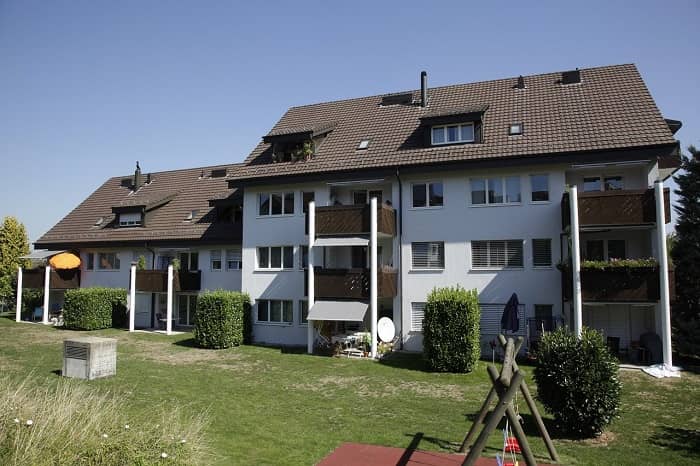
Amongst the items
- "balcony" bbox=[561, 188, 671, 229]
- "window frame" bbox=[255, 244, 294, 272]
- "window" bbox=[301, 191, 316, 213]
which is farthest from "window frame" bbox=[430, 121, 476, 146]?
"window frame" bbox=[255, 244, 294, 272]

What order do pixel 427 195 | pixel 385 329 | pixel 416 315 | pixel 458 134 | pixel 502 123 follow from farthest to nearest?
pixel 502 123 < pixel 458 134 < pixel 427 195 < pixel 416 315 < pixel 385 329

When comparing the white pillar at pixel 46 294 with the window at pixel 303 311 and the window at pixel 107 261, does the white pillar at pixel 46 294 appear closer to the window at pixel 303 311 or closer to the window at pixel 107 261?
the window at pixel 107 261

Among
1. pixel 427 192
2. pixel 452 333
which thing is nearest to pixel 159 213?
pixel 427 192

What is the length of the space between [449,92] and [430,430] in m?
21.2

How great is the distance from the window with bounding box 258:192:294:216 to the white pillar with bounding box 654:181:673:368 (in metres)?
16.3

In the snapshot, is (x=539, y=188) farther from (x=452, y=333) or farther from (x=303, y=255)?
(x=303, y=255)

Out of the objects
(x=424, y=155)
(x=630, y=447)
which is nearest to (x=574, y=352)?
(x=630, y=447)

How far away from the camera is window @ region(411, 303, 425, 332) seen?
2341cm

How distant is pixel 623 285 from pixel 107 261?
30.4 meters

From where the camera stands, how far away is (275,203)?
89.0 feet

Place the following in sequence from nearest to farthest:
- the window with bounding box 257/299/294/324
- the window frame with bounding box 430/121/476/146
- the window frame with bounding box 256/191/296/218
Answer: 1. the window frame with bounding box 430/121/476/146
2. the window with bounding box 257/299/294/324
3. the window frame with bounding box 256/191/296/218

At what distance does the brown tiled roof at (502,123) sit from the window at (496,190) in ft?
3.81

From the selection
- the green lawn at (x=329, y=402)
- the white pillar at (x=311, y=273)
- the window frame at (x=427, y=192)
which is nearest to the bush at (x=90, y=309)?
the green lawn at (x=329, y=402)

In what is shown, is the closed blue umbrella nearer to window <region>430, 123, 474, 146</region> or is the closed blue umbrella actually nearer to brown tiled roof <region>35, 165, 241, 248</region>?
window <region>430, 123, 474, 146</region>
